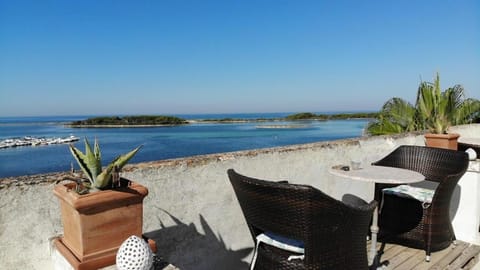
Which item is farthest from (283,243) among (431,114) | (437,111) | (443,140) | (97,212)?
(431,114)

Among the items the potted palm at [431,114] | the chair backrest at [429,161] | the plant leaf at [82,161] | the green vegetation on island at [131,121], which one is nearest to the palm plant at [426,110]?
the potted palm at [431,114]

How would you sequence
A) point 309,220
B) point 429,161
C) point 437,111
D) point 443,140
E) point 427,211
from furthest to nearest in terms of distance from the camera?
point 437,111
point 443,140
point 429,161
point 427,211
point 309,220

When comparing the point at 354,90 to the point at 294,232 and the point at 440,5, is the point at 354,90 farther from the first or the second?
the point at 294,232

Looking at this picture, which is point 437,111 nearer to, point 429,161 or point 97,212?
point 429,161

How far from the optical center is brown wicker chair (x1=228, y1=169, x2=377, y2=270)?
128 cm

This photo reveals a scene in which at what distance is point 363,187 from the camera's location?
3.19 m

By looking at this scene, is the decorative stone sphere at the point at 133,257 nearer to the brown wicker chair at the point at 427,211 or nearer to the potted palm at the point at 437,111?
the brown wicker chair at the point at 427,211

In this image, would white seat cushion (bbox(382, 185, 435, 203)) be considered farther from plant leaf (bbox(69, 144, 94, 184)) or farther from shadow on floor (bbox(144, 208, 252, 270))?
plant leaf (bbox(69, 144, 94, 184))

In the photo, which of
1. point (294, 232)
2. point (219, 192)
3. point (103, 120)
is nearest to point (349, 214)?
point (294, 232)

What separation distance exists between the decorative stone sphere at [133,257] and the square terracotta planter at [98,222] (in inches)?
5.8

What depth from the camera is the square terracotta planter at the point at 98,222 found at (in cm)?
109

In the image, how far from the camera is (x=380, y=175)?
2.00m

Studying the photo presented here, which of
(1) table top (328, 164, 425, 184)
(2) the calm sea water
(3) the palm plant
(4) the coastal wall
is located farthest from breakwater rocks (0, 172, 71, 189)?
(3) the palm plant

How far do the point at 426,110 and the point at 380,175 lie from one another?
389 centimetres
